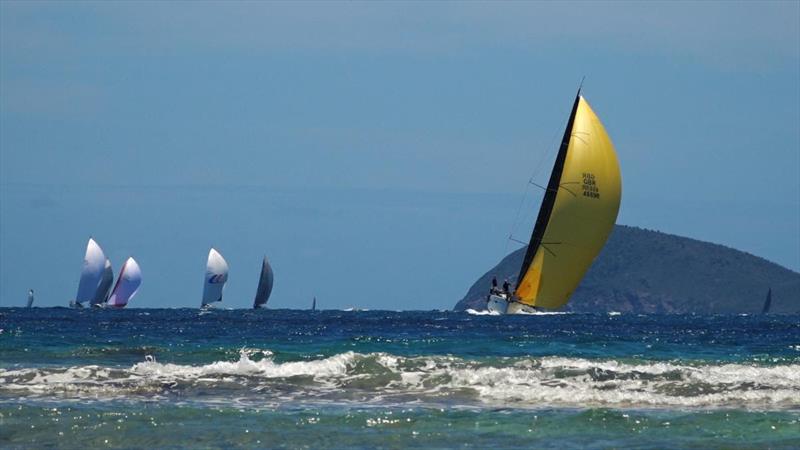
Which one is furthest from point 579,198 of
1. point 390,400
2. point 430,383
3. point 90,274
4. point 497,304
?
point 90,274

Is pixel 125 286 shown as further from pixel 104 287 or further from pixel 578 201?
pixel 578 201

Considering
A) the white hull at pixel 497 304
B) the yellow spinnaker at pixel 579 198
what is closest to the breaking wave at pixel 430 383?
the yellow spinnaker at pixel 579 198

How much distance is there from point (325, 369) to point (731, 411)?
9.09 m

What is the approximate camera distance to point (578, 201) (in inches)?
2479

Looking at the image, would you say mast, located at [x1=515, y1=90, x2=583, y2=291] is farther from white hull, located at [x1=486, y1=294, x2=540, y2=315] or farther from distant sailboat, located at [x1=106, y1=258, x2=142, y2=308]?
distant sailboat, located at [x1=106, y1=258, x2=142, y2=308]

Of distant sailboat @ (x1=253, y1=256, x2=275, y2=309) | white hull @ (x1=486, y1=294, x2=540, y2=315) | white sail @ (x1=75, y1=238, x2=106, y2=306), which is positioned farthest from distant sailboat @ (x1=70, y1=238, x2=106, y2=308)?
white hull @ (x1=486, y1=294, x2=540, y2=315)

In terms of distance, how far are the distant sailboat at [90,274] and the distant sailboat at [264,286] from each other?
14596 millimetres

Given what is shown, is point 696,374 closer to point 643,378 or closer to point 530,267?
point 643,378

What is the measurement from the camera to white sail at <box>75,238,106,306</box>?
390ft

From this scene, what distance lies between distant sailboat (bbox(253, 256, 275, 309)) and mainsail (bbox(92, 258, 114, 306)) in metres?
13.6

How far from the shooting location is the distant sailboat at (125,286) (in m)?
121

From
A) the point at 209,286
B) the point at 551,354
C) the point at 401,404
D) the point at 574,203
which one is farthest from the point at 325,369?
the point at 209,286

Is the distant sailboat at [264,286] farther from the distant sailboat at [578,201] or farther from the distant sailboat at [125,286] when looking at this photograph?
the distant sailboat at [578,201]

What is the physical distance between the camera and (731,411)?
24.0 m
